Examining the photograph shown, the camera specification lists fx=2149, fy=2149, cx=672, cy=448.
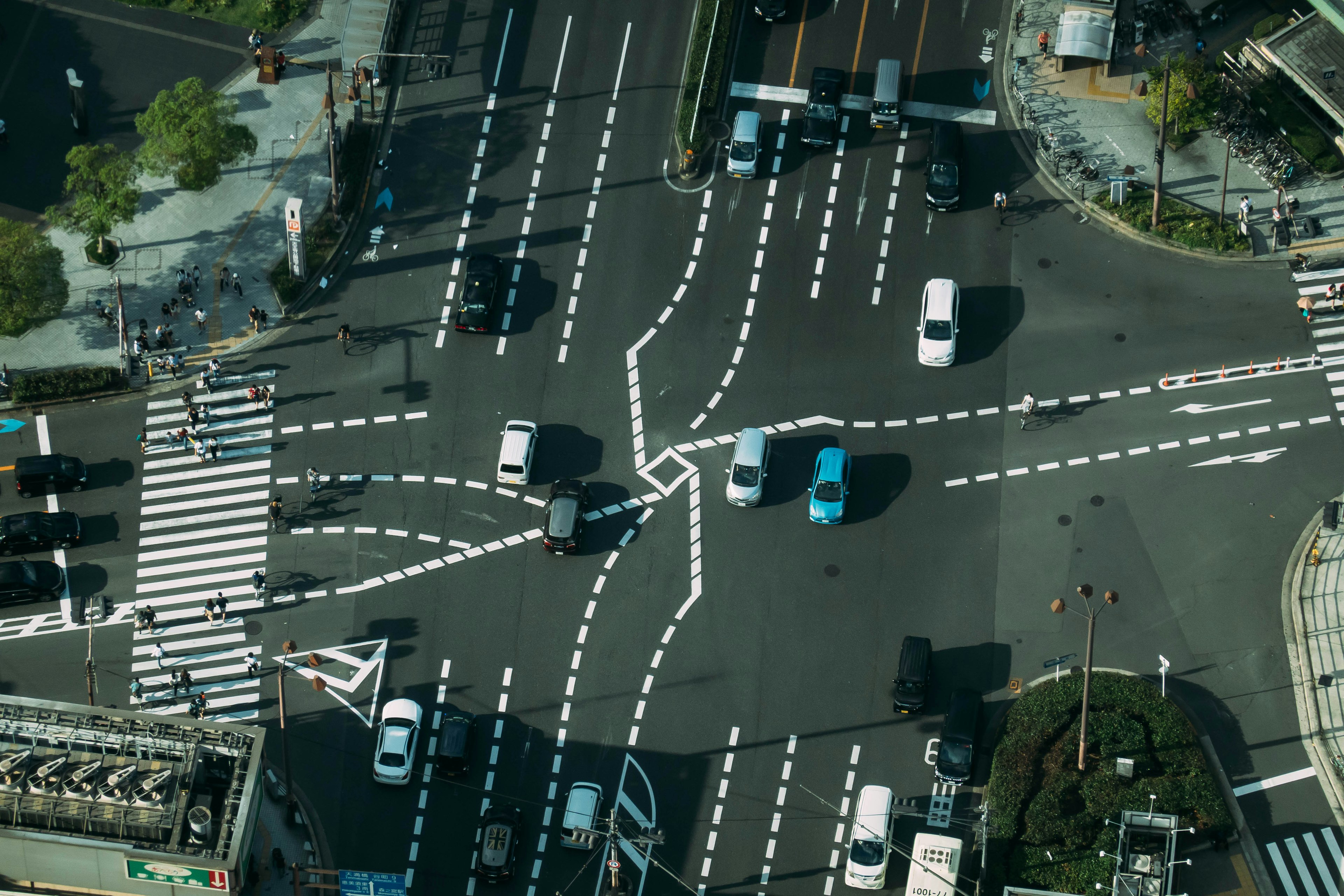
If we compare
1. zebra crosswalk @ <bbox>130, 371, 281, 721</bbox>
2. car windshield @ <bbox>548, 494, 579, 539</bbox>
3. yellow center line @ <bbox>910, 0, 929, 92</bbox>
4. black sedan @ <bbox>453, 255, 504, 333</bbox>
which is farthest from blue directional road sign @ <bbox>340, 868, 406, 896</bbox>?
yellow center line @ <bbox>910, 0, 929, 92</bbox>

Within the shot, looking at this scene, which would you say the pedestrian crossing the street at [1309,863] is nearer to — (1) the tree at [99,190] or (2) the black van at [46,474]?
(2) the black van at [46,474]

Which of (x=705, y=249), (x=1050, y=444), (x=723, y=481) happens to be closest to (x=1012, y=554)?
(x=1050, y=444)

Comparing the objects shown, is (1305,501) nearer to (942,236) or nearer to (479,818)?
(942,236)

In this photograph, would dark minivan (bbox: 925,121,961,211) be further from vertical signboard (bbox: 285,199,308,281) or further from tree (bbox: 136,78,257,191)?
tree (bbox: 136,78,257,191)

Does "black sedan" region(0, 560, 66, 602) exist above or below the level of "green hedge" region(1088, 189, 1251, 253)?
below

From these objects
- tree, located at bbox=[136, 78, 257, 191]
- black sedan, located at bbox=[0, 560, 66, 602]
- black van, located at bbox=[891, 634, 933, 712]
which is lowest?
black sedan, located at bbox=[0, 560, 66, 602]

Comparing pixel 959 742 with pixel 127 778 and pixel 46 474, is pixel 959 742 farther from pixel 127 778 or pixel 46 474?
pixel 46 474

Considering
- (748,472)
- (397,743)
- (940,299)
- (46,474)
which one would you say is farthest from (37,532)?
(940,299)
